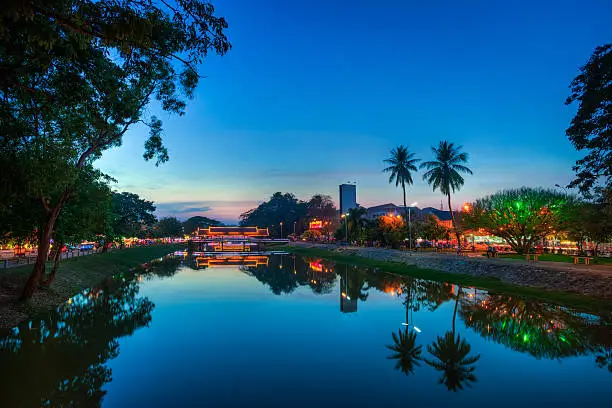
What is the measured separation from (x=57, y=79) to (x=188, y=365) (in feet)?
31.5

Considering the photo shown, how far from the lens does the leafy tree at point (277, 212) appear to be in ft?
562

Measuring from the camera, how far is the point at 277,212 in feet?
593

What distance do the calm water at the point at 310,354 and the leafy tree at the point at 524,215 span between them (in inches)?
908

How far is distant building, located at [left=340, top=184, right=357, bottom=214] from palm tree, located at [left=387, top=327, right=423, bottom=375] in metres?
103

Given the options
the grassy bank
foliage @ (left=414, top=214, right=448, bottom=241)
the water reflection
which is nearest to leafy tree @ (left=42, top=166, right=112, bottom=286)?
the water reflection

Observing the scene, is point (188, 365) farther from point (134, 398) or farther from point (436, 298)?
point (436, 298)

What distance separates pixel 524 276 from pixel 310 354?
21202 mm

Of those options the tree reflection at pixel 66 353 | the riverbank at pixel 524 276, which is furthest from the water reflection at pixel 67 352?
the riverbank at pixel 524 276

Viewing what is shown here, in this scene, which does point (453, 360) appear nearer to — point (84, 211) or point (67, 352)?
point (67, 352)

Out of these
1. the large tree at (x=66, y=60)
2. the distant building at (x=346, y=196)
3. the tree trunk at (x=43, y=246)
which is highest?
the distant building at (x=346, y=196)

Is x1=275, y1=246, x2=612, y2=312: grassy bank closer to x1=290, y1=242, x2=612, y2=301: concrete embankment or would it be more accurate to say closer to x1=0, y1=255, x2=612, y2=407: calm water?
x1=290, y1=242, x2=612, y2=301: concrete embankment

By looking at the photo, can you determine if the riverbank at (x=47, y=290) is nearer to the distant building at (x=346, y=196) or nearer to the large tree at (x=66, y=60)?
the large tree at (x=66, y=60)

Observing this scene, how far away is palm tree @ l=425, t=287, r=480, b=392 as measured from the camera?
11.3 metres

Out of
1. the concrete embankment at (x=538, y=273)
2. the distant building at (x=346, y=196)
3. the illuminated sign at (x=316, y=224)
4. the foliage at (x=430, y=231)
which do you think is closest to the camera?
the concrete embankment at (x=538, y=273)
